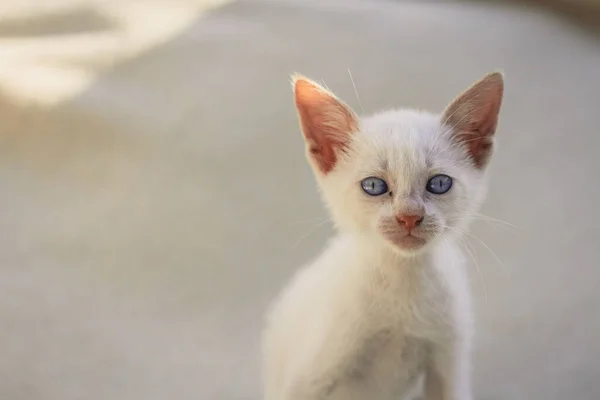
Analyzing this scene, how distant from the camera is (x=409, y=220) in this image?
0.65 metres

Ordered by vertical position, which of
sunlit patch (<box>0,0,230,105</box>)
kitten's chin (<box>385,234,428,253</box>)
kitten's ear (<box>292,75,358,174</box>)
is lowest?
kitten's chin (<box>385,234,428,253</box>)

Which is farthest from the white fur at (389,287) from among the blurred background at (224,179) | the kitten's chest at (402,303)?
the blurred background at (224,179)

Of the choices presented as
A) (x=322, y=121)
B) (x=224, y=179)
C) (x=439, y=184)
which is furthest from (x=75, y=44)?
(x=439, y=184)

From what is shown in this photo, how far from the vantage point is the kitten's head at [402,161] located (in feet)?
2.18

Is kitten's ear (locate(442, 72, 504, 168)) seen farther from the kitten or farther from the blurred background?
the blurred background

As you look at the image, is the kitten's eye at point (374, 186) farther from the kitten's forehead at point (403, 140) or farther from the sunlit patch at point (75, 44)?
the sunlit patch at point (75, 44)

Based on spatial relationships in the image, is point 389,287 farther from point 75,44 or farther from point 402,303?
point 75,44

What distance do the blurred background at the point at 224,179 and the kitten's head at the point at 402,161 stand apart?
0.13 metres

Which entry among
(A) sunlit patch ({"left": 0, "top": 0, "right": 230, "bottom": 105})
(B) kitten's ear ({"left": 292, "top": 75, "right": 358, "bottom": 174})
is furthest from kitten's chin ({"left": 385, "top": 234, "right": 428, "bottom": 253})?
(A) sunlit patch ({"left": 0, "top": 0, "right": 230, "bottom": 105})

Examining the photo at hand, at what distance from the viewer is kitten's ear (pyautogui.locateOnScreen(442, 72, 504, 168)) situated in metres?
0.68

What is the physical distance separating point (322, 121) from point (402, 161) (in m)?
0.09

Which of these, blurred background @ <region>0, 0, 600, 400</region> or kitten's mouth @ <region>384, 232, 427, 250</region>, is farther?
blurred background @ <region>0, 0, 600, 400</region>

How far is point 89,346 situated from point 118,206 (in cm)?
25

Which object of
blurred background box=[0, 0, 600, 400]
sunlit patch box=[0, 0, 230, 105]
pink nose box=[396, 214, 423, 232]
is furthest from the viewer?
sunlit patch box=[0, 0, 230, 105]
